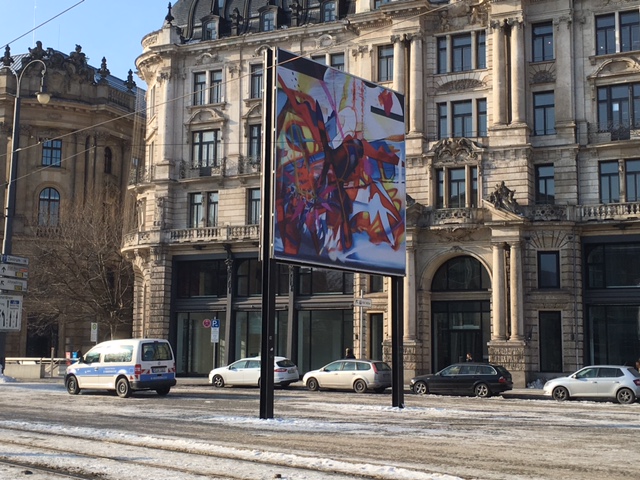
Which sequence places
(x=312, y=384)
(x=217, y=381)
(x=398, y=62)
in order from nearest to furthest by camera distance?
(x=312, y=384)
(x=217, y=381)
(x=398, y=62)

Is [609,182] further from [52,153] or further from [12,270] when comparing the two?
[52,153]

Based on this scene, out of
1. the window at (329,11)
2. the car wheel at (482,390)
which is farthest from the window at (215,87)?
the car wheel at (482,390)

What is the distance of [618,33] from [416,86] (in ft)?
33.3

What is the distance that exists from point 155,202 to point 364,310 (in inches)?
567

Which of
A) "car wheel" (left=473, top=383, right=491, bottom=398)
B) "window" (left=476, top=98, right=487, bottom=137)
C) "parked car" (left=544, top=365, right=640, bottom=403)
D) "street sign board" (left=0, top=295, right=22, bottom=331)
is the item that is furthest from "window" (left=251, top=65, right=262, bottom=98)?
"parked car" (left=544, top=365, right=640, bottom=403)

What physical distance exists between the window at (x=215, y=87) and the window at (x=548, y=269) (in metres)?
20.8

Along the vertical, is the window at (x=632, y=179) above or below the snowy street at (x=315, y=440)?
above

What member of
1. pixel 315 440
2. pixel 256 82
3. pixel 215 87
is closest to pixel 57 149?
pixel 215 87

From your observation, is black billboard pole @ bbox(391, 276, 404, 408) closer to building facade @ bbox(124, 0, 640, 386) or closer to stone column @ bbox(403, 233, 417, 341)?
building facade @ bbox(124, 0, 640, 386)

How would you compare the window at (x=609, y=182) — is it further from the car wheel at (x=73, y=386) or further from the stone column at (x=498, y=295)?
the car wheel at (x=73, y=386)

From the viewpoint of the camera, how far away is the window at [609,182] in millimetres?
42188

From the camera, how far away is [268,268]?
21812 mm

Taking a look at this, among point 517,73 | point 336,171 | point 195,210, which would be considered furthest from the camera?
point 195,210

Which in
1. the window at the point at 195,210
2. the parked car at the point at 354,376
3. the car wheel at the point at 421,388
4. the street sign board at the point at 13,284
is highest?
the window at the point at 195,210
